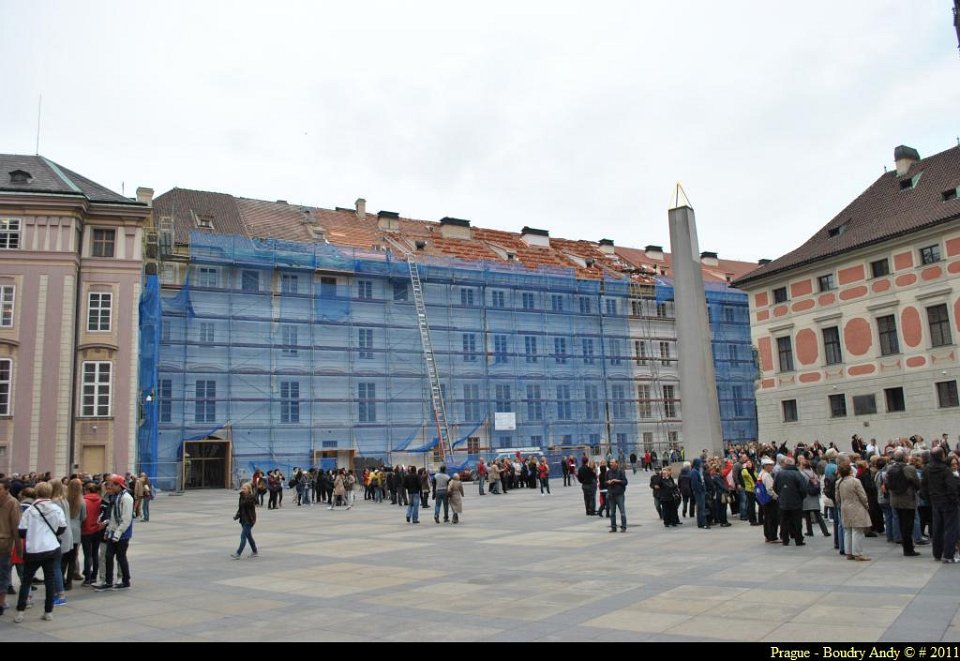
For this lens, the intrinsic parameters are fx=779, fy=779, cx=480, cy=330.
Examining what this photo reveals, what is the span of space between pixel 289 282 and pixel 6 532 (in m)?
35.0

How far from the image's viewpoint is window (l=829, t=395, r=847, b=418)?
3628cm

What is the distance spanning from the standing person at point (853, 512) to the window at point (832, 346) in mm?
28059

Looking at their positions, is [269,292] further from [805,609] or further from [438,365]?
[805,609]

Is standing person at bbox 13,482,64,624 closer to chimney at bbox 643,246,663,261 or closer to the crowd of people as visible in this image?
the crowd of people

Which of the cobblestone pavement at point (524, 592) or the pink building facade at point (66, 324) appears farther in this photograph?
the pink building facade at point (66, 324)

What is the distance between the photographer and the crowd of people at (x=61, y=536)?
29.2ft

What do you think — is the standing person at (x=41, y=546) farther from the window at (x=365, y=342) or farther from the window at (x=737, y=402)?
the window at (x=737, y=402)

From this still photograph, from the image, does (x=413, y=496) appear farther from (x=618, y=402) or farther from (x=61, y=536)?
(x=618, y=402)

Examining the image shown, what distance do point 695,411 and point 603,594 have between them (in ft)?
36.9

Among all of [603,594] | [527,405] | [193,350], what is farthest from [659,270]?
[603,594]

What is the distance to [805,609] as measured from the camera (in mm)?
7777

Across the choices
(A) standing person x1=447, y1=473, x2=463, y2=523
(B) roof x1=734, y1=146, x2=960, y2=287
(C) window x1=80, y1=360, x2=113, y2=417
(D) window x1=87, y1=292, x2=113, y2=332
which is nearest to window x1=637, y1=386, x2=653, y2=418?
(B) roof x1=734, y1=146, x2=960, y2=287

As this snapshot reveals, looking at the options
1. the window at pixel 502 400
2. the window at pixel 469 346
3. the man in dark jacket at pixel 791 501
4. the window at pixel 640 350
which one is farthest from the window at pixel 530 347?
the man in dark jacket at pixel 791 501
